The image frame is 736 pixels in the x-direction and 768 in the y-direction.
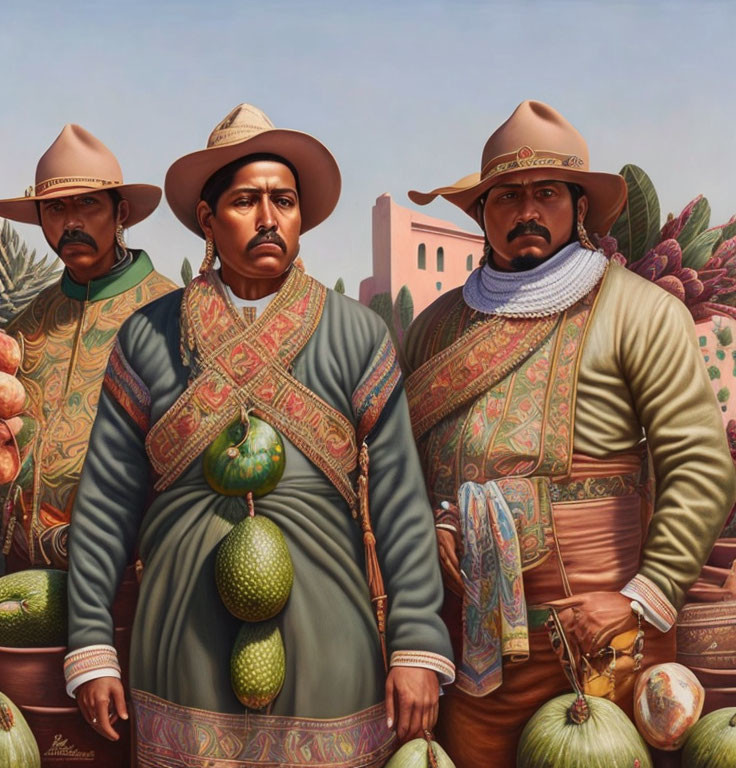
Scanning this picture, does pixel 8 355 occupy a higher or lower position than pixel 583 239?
lower

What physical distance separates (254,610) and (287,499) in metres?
0.43

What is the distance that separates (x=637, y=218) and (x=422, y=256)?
1112mm

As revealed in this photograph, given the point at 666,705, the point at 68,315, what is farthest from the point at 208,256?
the point at 666,705

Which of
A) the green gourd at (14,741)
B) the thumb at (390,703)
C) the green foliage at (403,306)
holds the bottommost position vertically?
the green gourd at (14,741)

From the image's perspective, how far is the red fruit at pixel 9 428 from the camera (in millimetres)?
5613

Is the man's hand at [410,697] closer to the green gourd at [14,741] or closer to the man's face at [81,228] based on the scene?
the green gourd at [14,741]

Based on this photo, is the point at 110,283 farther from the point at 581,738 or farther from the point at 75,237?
the point at 581,738

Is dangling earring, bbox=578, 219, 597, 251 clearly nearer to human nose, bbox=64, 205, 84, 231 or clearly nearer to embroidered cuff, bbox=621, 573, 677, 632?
embroidered cuff, bbox=621, 573, 677, 632

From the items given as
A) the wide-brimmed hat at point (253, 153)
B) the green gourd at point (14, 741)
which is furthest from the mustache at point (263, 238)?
the green gourd at point (14, 741)

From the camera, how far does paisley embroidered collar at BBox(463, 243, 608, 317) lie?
17.1ft

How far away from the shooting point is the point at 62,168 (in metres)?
5.84

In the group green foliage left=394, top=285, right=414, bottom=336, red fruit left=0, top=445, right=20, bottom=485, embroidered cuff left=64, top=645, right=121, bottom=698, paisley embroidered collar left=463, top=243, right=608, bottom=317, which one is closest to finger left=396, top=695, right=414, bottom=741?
embroidered cuff left=64, top=645, right=121, bottom=698

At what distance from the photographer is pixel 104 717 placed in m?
4.84

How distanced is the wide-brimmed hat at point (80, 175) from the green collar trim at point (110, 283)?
0.22 meters
